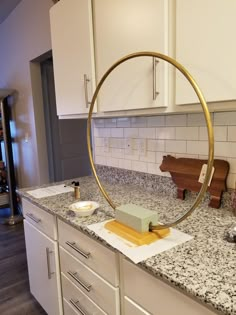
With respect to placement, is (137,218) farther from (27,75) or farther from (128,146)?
(27,75)

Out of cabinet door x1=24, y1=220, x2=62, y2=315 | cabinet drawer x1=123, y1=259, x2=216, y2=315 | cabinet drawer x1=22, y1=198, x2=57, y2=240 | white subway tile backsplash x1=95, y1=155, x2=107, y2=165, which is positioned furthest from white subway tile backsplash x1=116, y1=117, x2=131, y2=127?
cabinet drawer x1=123, y1=259, x2=216, y2=315

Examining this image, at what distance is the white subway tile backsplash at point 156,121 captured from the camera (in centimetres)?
144

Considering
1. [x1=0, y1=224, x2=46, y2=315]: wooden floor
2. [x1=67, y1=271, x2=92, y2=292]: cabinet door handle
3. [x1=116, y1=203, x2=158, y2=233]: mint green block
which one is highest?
[x1=116, y1=203, x2=158, y2=233]: mint green block

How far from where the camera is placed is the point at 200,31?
2.87ft

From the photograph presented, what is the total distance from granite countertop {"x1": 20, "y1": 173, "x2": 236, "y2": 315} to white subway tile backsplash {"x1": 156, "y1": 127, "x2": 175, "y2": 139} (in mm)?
301

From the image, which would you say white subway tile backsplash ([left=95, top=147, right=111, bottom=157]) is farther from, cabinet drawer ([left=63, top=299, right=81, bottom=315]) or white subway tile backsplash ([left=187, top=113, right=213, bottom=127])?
cabinet drawer ([left=63, top=299, right=81, bottom=315])

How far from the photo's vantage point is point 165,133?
1432 millimetres

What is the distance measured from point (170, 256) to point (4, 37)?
3768 mm

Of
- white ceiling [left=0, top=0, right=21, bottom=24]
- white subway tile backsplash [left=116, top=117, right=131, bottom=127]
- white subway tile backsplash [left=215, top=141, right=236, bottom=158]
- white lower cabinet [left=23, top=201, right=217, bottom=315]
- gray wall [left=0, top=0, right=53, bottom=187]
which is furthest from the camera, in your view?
white ceiling [left=0, top=0, right=21, bottom=24]

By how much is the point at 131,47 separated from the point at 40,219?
1.08 meters

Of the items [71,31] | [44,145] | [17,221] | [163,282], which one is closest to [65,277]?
[163,282]

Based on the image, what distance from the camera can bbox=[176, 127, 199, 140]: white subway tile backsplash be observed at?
1283mm

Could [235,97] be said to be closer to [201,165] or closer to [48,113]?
[201,165]

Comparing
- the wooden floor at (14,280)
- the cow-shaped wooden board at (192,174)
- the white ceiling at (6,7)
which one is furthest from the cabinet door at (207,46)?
the white ceiling at (6,7)
